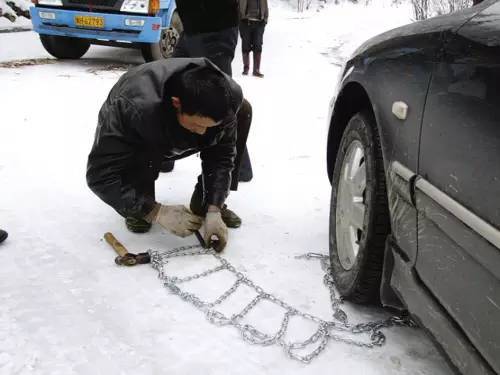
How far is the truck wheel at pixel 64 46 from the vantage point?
7121mm

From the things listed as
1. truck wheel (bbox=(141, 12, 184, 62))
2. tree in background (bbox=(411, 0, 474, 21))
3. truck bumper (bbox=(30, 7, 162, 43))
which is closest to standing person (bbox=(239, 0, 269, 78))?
truck wheel (bbox=(141, 12, 184, 62))

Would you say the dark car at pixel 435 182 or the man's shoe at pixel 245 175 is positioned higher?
the dark car at pixel 435 182

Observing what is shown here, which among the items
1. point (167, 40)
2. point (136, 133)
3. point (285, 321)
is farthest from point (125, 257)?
point (167, 40)

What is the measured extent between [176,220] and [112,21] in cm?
488

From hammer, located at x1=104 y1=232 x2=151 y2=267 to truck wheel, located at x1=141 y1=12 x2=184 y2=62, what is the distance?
4.82 meters

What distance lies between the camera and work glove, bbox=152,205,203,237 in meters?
2.15

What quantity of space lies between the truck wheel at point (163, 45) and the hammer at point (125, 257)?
4.82 m

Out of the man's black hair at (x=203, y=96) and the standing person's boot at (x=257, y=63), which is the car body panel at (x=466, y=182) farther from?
the standing person's boot at (x=257, y=63)

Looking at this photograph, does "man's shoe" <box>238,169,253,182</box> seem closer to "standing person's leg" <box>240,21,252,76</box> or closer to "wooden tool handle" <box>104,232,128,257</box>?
"wooden tool handle" <box>104,232,128,257</box>

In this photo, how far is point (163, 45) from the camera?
6809 mm

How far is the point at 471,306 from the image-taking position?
1155 mm

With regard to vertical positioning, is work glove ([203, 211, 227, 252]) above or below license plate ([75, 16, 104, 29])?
below

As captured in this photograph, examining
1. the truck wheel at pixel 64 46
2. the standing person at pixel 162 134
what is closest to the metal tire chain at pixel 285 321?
the standing person at pixel 162 134

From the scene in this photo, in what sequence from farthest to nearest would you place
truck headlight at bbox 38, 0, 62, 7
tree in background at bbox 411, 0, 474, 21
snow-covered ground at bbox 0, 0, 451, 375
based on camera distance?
tree in background at bbox 411, 0, 474, 21, truck headlight at bbox 38, 0, 62, 7, snow-covered ground at bbox 0, 0, 451, 375
